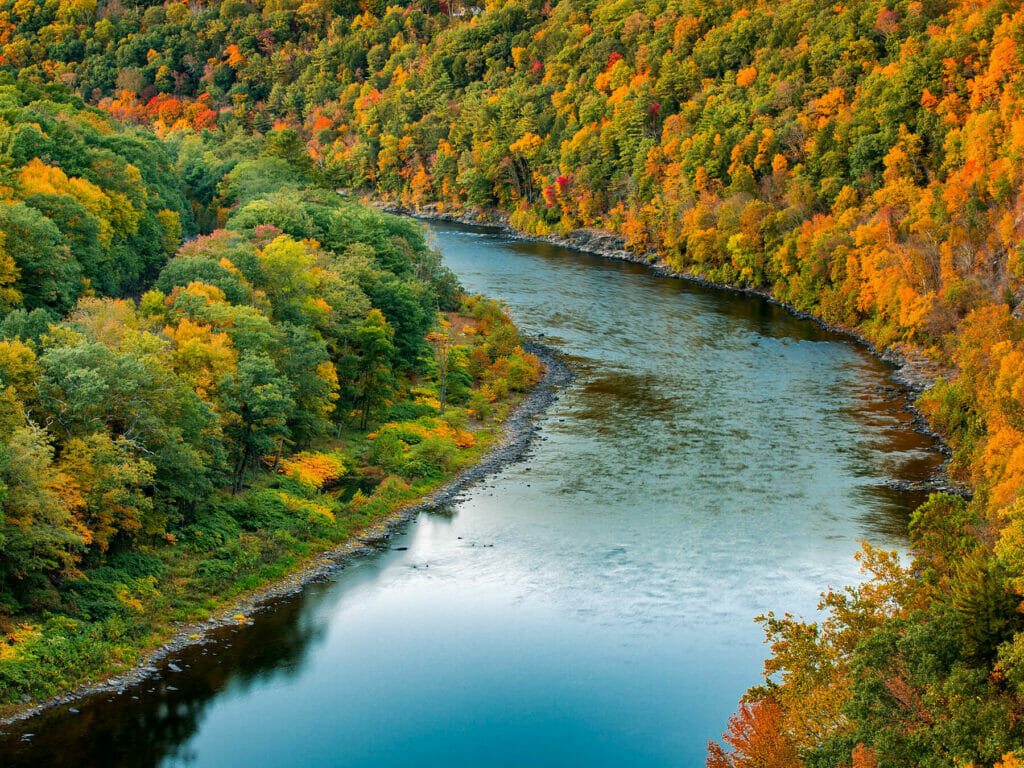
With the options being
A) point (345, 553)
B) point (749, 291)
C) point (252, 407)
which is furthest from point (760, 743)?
point (749, 291)

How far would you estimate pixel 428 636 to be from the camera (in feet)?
120

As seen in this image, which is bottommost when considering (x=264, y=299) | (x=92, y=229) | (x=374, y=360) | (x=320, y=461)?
(x=320, y=461)

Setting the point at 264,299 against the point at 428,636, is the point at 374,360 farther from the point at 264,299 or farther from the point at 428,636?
the point at 428,636

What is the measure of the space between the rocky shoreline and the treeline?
68cm

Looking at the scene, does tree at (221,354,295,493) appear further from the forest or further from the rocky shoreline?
the rocky shoreline

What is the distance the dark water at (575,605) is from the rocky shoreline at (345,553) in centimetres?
71

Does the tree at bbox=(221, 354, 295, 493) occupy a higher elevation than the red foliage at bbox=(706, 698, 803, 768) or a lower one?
higher

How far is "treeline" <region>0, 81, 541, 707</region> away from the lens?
33656 mm

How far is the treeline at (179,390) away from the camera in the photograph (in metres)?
33.7

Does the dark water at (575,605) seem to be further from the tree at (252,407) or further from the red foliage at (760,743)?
the tree at (252,407)

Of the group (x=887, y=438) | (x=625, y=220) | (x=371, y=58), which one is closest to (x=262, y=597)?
(x=887, y=438)

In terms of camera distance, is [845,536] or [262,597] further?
[845,536]

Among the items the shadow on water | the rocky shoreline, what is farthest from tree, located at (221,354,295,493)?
the shadow on water

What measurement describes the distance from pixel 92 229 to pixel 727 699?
44.9 metres
